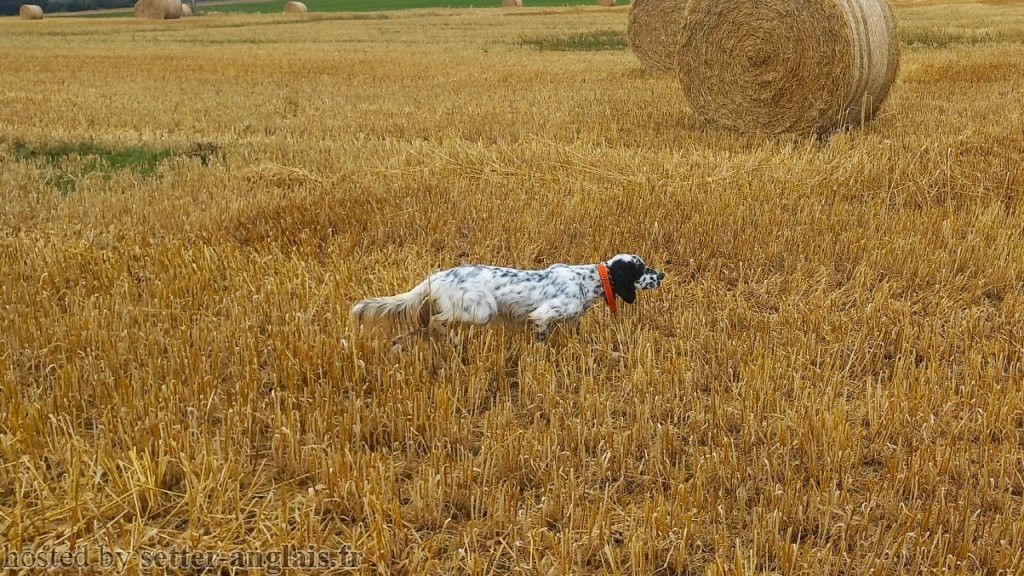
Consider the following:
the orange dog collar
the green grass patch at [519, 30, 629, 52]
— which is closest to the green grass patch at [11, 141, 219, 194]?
the orange dog collar

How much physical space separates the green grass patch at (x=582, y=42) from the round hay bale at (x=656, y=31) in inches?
262

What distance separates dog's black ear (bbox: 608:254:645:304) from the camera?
4.47 meters

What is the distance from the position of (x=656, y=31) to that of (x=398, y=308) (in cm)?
1477

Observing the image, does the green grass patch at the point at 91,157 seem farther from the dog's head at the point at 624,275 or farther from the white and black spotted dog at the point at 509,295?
the dog's head at the point at 624,275

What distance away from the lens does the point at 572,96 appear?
43.3 feet

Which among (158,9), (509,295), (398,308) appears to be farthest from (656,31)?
(158,9)

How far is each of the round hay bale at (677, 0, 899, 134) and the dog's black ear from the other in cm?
628

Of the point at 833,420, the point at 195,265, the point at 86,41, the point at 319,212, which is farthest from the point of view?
the point at 86,41

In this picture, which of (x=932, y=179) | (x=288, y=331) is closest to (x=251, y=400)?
(x=288, y=331)

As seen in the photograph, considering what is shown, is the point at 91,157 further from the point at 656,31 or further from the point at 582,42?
the point at 582,42

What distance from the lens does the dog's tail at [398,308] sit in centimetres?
427

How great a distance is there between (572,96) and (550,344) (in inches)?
370

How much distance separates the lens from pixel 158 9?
4834 cm

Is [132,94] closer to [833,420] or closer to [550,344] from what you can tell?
[550,344]
